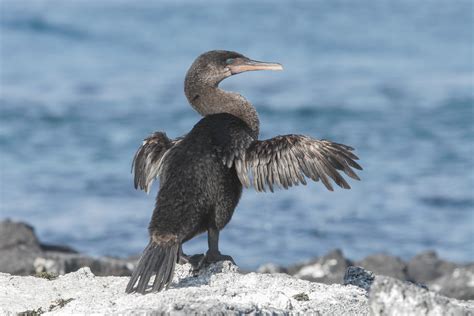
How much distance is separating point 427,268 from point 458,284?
1361 mm

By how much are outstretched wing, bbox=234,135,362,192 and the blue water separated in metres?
7.67

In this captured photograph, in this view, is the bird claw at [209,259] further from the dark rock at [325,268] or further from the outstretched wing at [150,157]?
the dark rock at [325,268]

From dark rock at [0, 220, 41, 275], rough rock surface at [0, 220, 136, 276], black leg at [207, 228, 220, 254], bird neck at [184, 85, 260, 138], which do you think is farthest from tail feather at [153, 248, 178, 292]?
dark rock at [0, 220, 41, 275]

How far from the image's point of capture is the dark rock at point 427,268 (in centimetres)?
1437

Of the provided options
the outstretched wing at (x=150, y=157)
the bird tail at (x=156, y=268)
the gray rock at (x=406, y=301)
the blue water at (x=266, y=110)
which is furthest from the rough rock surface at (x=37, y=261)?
the gray rock at (x=406, y=301)

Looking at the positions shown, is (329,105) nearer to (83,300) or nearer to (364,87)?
(364,87)

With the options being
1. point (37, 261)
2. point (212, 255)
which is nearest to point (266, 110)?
point (37, 261)

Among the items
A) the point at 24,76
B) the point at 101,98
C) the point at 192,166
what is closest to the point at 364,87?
the point at 101,98

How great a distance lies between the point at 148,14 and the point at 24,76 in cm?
1166

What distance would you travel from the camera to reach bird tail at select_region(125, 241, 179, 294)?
7.27 meters

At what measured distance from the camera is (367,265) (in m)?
13.6

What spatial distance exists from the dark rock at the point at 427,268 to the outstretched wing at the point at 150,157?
6196 millimetres

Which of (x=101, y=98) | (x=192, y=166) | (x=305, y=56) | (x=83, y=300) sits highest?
(x=305, y=56)

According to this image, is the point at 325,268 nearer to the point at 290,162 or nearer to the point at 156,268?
the point at 290,162
